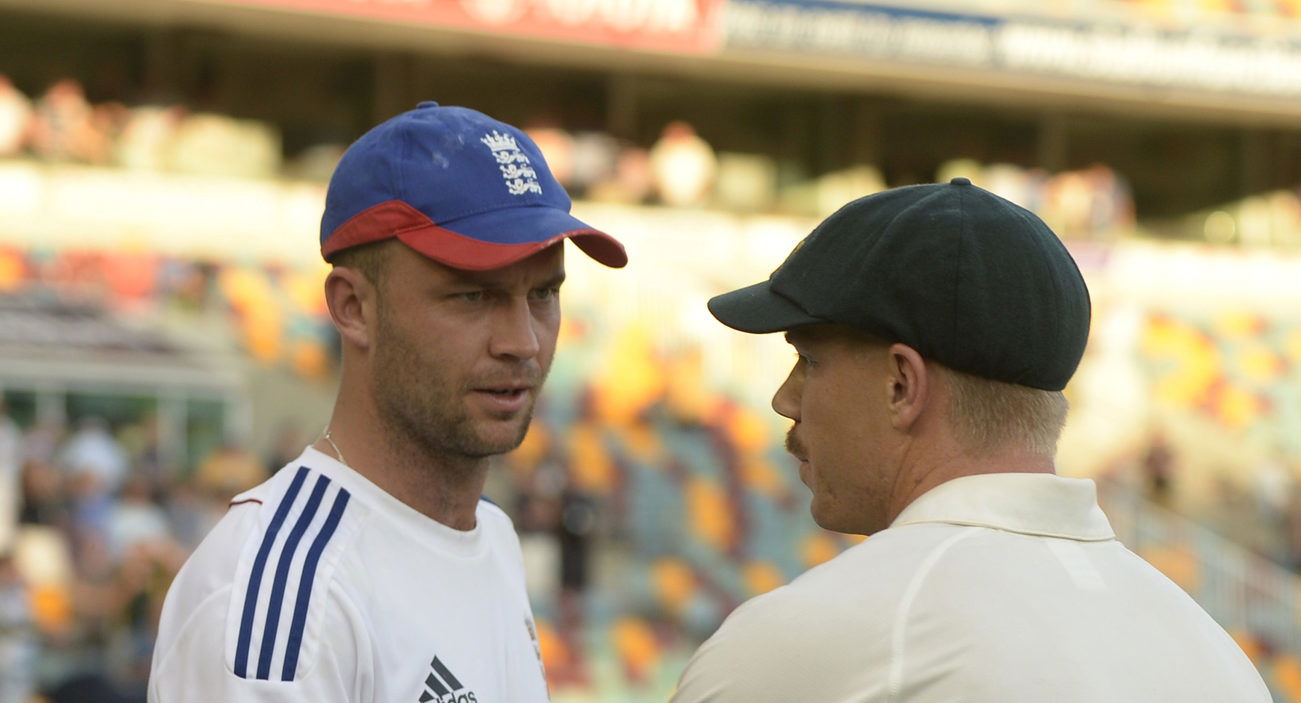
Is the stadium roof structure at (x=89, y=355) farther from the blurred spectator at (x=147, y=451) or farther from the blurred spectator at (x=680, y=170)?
the blurred spectator at (x=680, y=170)

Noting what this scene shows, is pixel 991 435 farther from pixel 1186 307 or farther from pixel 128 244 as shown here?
pixel 1186 307

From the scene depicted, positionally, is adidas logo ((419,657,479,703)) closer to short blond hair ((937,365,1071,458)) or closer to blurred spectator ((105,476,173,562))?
short blond hair ((937,365,1071,458))

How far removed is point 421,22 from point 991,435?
1562 centimetres

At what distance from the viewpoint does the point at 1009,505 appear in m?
1.65

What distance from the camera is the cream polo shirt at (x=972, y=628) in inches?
58.7

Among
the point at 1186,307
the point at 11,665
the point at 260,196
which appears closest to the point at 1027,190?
the point at 1186,307

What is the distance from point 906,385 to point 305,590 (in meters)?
0.76

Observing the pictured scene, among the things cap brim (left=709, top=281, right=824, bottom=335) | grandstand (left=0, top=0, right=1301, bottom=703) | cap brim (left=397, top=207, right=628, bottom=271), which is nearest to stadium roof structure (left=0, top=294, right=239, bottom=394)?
grandstand (left=0, top=0, right=1301, bottom=703)

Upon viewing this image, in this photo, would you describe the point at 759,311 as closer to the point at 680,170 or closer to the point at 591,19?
the point at 591,19

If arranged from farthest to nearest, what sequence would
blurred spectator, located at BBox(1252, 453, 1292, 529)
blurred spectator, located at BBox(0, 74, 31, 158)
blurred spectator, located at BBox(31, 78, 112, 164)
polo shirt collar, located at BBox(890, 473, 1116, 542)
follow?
blurred spectator, located at BBox(31, 78, 112, 164)
blurred spectator, located at BBox(0, 74, 31, 158)
blurred spectator, located at BBox(1252, 453, 1292, 529)
polo shirt collar, located at BBox(890, 473, 1116, 542)

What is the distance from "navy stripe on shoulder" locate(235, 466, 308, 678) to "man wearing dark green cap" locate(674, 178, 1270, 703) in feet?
1.80

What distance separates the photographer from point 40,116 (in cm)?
1720

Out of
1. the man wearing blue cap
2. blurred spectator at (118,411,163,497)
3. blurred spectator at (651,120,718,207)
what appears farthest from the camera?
blurred spectator at (651,120,718,207)

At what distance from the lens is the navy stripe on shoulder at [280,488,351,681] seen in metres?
1.80
